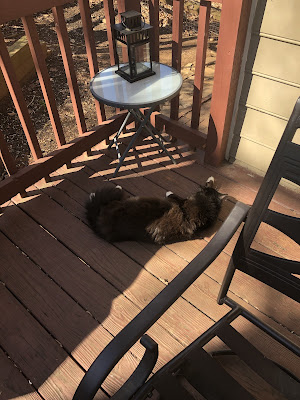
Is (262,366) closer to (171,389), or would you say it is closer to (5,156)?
(171,389)

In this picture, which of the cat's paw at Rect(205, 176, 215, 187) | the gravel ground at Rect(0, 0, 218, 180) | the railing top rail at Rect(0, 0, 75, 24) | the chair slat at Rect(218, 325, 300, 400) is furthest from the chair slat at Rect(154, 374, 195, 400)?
the gravel ground at Rect(0, 0, 218, 180)

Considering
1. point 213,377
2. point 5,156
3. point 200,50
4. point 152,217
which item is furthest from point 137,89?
point 213,377

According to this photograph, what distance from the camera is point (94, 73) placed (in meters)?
2.58

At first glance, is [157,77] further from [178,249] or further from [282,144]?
[282,144]

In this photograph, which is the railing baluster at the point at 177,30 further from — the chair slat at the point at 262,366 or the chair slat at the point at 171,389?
the chair slat at the point at 171,389

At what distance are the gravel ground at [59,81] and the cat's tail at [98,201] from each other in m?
1.70

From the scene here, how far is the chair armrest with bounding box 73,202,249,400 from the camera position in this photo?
920 millimetres

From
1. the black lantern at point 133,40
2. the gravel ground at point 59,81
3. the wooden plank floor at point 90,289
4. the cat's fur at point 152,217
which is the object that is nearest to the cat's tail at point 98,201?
the cat's fur at point 152,217

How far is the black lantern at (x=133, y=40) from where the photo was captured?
6.79 feet

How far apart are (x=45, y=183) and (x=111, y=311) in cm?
126

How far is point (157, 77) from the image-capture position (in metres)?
2.38

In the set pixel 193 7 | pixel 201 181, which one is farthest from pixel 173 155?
pixel 193 7

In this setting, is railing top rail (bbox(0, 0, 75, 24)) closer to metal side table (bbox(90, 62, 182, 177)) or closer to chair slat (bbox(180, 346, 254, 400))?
metal side table (bbox(90, 62, 182, 177))

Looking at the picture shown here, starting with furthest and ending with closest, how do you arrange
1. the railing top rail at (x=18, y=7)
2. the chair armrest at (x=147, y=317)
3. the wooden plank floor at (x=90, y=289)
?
the railing top rail at (x=18, y=7) < the wooden plank floor at (x=90, y=289) < the chair armrest at (x=147, y=317)
